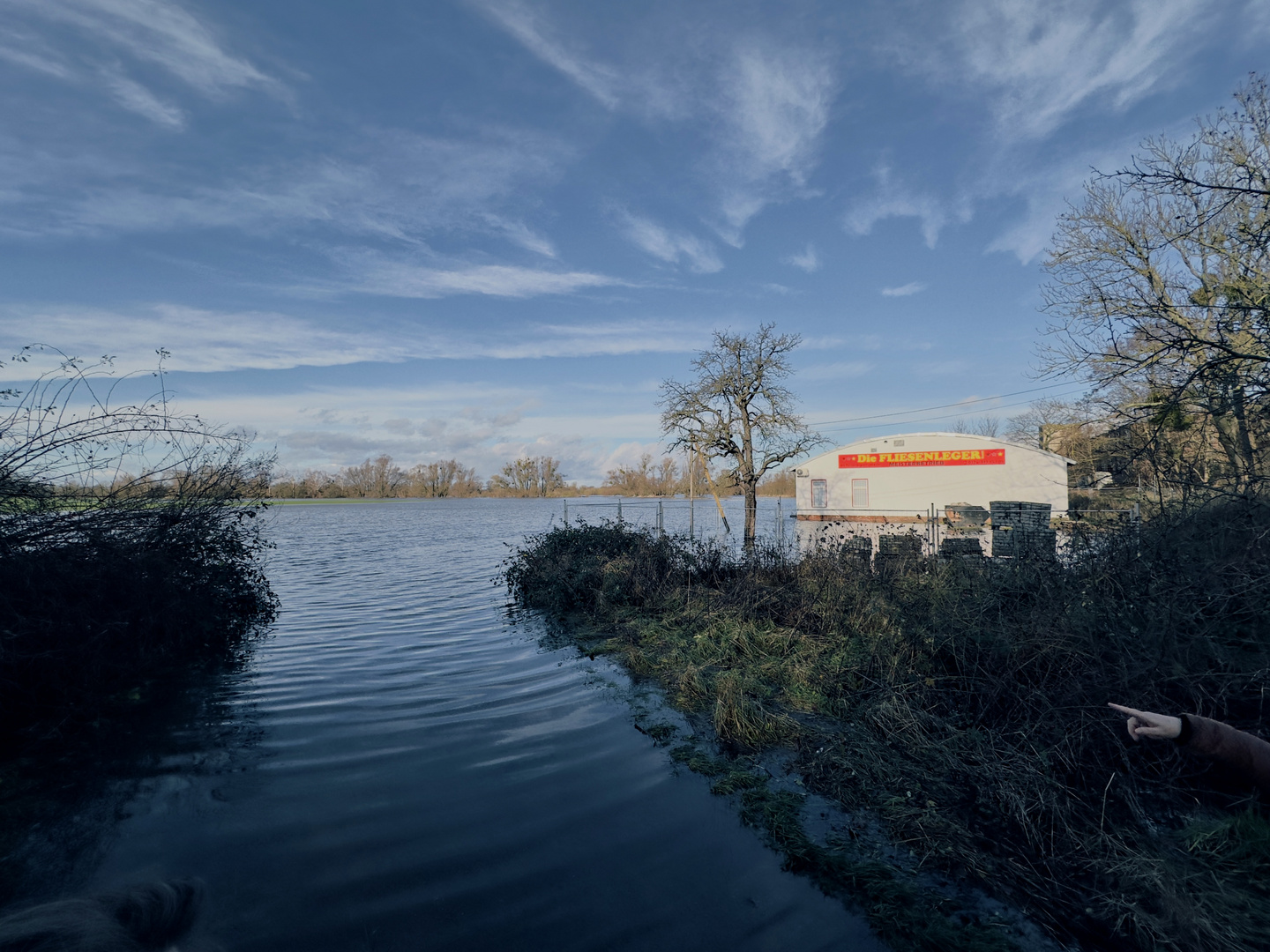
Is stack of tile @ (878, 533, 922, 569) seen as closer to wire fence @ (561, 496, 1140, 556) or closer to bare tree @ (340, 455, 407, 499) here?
wire fence @ (561, 496, 1140, 556)

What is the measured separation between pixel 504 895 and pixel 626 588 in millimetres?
9210

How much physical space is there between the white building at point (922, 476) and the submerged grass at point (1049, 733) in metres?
22.3

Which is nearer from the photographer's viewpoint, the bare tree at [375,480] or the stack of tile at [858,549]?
the stack of tile at [858,549]

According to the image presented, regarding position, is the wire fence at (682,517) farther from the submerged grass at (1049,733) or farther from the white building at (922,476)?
the submerged grass at (1049,733)

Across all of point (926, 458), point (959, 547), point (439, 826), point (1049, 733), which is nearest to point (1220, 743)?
point (1049, 733)

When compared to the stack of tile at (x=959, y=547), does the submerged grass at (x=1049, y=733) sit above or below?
below

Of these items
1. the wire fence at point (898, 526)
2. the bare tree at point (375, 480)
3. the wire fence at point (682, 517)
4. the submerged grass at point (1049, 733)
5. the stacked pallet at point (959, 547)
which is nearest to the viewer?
the submerged grass at point (1049, 733)

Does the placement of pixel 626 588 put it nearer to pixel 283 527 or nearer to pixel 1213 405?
pixel 1213 405

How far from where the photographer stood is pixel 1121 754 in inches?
175

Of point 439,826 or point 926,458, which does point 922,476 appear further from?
point 439,826

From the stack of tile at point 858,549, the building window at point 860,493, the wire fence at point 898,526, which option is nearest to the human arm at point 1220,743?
the wire fence at point 898,526

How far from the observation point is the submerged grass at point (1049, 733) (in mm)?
3398

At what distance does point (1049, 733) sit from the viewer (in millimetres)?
4852

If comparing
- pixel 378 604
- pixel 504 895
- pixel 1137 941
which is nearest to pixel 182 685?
pixel 378 604
